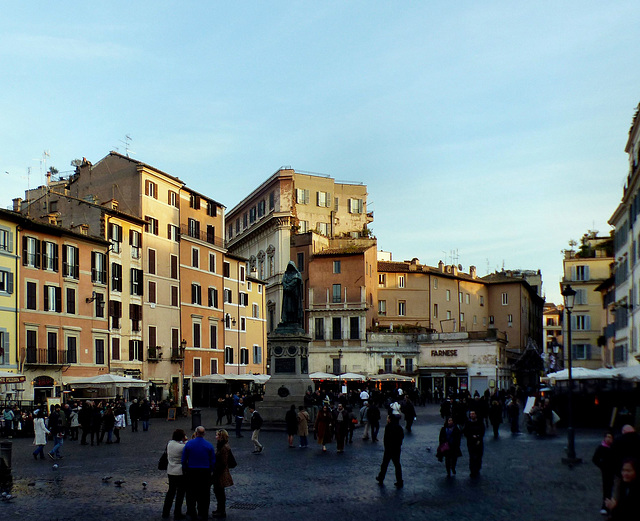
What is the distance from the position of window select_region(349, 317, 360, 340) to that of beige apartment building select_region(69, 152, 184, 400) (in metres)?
19.5

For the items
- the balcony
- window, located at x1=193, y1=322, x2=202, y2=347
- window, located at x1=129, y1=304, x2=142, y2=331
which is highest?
window, located at x1=129, y1=304, x2=142, y2=331

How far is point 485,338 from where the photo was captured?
74875mm

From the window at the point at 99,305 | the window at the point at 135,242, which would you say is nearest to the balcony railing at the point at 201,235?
the window at the point at 135,242

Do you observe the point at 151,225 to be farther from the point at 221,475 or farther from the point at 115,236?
the point at 221,475

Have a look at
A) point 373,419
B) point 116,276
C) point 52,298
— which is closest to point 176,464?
point 373,419

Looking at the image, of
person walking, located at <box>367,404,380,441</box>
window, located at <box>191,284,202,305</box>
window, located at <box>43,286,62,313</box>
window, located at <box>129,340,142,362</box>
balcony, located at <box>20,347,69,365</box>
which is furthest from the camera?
window, located at <box>191,284,202,305</box>

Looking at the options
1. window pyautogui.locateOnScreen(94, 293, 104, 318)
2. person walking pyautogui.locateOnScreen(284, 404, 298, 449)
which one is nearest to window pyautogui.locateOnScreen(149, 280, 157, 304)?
window pyautogui.locateOnScreen(94, 293, 104, 318)

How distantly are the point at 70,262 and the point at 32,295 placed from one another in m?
4.19

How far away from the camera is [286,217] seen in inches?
3253

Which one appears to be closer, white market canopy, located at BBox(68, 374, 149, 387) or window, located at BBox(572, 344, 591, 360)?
white market canopy, located at BBox(68, 374, 149, 387)

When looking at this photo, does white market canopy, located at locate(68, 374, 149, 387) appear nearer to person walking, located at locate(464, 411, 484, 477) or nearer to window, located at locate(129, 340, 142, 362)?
window, located at locate(129, 340, 142, 362)

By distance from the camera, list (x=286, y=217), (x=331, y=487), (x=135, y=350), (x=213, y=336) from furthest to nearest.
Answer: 1. (x=286, y=217)
2. (x=213, y=336)
3. (x=135, y=350)
4. (x=331, y=487)

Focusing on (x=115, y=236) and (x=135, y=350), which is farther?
(x=135, y=350)

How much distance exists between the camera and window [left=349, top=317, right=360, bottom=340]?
78550 millimetres
